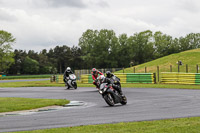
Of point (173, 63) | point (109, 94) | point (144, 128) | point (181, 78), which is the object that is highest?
point (173, 63)

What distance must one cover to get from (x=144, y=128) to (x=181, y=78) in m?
23.6

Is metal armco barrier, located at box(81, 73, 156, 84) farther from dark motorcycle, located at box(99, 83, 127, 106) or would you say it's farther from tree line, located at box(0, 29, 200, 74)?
tree line, located at box(0, 29, 200, 74)

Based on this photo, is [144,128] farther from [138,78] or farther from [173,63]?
[173,63]

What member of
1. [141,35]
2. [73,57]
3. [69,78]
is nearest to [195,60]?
[69,78]

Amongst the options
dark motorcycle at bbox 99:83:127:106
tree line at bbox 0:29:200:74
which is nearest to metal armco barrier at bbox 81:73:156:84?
dark motorcycle at bbox 99:83:127:106

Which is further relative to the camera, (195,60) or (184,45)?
(184,45)

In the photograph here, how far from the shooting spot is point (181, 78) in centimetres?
3038

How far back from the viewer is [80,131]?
25.3ft

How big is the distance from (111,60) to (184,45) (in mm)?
28896

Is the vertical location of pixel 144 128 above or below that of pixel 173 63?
below

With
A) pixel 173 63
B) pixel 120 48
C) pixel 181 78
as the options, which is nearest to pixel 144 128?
pixel 181 78

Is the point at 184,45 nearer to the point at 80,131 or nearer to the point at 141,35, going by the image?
the point at 141,35

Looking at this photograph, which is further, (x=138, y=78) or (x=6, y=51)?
(x=6, y=51)

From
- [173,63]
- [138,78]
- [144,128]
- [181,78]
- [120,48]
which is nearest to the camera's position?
[144,128]
